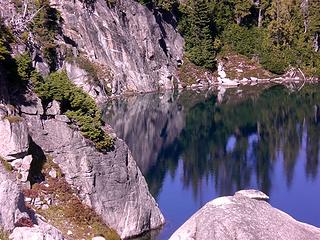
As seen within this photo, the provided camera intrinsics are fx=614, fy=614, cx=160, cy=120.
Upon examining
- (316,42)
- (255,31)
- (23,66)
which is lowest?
(23,66)

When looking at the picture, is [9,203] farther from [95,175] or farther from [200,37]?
[200,37]

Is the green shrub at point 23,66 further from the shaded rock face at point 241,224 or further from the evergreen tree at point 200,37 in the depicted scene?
the evergreen tree at point 200,37

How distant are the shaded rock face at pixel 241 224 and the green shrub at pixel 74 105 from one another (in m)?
25.5

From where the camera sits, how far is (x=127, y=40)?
372 ft

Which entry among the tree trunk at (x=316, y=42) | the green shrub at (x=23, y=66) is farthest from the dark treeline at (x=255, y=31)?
the green shrub at (x=23, y=66)

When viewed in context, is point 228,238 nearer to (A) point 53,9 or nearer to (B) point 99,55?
(A) point 53,9

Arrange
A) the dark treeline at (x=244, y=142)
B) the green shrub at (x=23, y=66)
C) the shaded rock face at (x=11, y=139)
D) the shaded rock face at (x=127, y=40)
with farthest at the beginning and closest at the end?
1. the shaded rock face at (x=127, y=40)
2. the dark treeline at (x=244, y=142)
3. the green shrub at (x=23, y=66)
4. the shaded rock face at (x=11, y=139)

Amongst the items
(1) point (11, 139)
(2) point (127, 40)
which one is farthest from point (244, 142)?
(2) point (127, 40)

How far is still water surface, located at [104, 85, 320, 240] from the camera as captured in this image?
52062 mm

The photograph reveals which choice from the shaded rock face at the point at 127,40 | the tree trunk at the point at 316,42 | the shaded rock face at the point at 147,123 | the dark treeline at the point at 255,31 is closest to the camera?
the shaded rock face at the point at 147,123

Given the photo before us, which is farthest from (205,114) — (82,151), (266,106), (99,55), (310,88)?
(82,151)

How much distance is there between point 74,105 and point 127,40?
75.1 m

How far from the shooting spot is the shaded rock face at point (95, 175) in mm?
37750

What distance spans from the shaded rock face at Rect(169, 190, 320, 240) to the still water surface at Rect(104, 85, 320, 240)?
25.8 meters
